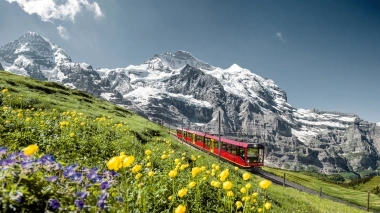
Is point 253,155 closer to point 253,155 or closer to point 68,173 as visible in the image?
point 253,155

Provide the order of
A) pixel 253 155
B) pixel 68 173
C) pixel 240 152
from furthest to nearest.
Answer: pixel 253 155 < pixel 240 152 < pixel 68 173

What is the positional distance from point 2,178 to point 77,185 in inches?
39.6

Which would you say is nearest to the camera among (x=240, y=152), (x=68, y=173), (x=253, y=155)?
(x=68, y=173)

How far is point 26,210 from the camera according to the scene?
316 centimetres

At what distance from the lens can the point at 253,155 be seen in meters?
41.0

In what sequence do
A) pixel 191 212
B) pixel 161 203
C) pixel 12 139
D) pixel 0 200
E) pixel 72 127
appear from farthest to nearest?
pixel 72 127, pixel 12 139, pixel 191 212, pixel 161 203, pixel 0 200

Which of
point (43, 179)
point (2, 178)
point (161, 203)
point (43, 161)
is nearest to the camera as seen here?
point (2, 178)

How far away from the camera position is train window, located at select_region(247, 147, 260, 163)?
4047cm

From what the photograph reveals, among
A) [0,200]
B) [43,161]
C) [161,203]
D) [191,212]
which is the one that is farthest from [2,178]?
[191,212]

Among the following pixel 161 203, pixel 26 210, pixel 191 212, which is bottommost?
pixel 191 212

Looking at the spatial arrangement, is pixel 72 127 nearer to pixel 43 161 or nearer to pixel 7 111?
pixel 7 111

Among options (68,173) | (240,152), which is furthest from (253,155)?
(68,173)

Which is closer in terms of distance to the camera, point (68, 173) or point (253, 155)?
point (68, 173)

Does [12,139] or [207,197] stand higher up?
[12,139]
